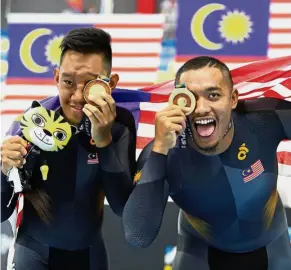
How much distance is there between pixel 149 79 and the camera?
15.9 ft

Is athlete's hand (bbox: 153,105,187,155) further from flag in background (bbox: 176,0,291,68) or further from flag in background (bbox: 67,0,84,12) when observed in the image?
flag in background (bbox: 67,0,84,12)

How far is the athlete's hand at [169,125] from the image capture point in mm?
2090

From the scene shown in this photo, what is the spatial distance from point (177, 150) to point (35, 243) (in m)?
0.81

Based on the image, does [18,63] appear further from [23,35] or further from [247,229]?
[247,229]

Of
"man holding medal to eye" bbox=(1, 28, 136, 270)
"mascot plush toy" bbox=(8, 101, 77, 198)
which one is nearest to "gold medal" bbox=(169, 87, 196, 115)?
"man holding medal to eye" bbox=(1, 28, 136, 270)

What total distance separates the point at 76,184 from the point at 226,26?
8.38ft

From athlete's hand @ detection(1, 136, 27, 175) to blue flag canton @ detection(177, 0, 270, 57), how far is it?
2607 millimetres

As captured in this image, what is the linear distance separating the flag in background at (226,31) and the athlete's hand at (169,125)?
243cm

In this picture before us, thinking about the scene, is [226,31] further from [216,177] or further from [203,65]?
[216,177]

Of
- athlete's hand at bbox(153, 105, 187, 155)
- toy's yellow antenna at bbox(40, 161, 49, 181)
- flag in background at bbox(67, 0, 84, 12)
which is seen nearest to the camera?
athlete's hand at bbox(153, 105, 187, 155)

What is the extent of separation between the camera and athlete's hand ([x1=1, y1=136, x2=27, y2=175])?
2.20 meters

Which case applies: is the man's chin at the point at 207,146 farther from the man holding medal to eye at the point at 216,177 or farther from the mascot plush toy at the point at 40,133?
the mascot plush toy at the point at 40,133

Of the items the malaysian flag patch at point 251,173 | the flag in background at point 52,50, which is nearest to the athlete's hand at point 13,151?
the malaysian flag patch at point 251,173

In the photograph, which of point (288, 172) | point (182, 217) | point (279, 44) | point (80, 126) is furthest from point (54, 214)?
point (279, 44)
